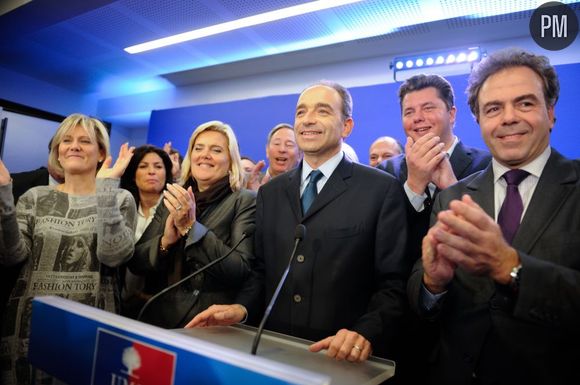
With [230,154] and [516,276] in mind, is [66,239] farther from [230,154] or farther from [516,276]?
[516,276]

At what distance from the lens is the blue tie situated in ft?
4.67

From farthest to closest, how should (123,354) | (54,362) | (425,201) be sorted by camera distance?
(425,201), (54,362), (123,354)

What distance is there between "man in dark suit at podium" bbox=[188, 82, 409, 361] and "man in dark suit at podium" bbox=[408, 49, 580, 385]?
13 centimetres

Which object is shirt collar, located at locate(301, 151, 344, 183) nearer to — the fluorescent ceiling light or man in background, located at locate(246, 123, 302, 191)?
man in background, located at locate(246, 123, 302, 191)

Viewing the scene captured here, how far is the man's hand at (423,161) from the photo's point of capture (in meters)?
1.38

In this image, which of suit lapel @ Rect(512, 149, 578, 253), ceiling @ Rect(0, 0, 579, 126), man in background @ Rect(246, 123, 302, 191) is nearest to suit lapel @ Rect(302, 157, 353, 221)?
suit lapel @ Rect(512, 149, 578, 253)

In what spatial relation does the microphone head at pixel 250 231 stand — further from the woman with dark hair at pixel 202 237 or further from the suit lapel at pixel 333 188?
the suit lapel at pixel 333 188

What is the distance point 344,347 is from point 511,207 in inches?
23.4

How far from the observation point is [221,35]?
4727 millimetres

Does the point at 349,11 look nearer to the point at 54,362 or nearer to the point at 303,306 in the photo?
the point at 303,306

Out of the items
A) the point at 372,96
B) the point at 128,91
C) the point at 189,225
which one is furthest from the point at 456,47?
the point at 128,91

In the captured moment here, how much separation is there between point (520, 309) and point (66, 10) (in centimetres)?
496

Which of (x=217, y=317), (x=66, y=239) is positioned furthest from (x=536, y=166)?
(x=66, y=239)

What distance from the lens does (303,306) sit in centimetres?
128
